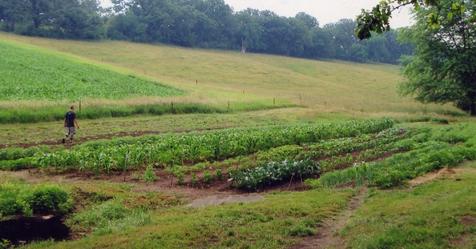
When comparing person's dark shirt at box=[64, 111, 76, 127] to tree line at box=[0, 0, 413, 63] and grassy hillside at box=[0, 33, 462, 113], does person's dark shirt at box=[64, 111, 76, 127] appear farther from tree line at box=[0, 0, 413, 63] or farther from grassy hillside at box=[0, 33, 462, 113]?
tree line at box=[0, 0, 413, 63]

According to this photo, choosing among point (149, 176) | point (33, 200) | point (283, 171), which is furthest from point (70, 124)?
point (33, 200)

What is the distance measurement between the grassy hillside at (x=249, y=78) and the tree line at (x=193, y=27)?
7.95 m

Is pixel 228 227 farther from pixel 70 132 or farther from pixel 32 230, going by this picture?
pixel 70 132

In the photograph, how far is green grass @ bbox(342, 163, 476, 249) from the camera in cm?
1033

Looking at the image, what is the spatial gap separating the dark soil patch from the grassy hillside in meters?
36.1

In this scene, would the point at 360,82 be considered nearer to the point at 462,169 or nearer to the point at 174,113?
the point at 174,113

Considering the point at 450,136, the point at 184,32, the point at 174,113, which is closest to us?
the point at 450,136

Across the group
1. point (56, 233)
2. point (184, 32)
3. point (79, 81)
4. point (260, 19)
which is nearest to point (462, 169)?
point (56, 233)

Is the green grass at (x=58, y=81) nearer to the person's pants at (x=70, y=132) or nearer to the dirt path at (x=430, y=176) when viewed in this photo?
the person's pants at (x=70, y=132)

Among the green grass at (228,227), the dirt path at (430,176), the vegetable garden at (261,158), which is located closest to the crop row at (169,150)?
the vegetable garden at (261,158)

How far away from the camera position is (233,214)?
1336cm

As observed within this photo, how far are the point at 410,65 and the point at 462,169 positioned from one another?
1465 inches

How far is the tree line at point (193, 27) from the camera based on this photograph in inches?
4323

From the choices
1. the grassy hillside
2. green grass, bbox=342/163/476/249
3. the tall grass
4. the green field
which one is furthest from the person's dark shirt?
the grassy hillside
